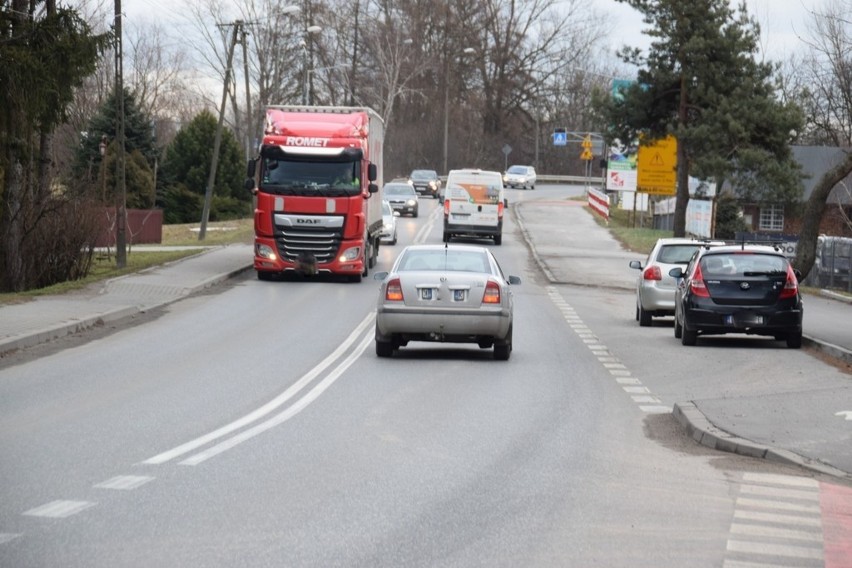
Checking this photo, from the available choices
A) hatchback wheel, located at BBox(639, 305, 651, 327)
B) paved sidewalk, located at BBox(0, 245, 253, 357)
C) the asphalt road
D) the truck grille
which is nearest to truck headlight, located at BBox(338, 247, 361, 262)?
the truck grille

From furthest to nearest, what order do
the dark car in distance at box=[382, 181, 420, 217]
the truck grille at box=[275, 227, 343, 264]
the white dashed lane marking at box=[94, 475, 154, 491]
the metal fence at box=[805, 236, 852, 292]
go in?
1. the dark car in distance at box=[382, 181, 420, 217]
2. the metal fence at box=[805, 236, 852, 292]
3. the truck grille at box=[275, 227, 343, 264]
4. the white dashed lane marking at box=[94, 475, 154, 491]

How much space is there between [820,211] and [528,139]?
93.8m

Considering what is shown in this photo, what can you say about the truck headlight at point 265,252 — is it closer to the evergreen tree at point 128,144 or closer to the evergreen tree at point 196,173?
the evergreen tree at point 128,144

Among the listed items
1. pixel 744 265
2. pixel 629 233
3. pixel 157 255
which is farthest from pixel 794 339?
pixel 629 233

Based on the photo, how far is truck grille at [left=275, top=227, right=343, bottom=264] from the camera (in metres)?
35.5

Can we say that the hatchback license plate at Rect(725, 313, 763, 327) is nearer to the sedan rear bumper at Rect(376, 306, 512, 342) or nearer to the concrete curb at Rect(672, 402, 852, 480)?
the sedan rear bumper at Rect(376, 306, 512, 342)

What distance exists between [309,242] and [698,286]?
15.0m

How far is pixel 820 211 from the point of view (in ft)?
93.7

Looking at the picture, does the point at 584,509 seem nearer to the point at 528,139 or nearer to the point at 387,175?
the point at 387,175

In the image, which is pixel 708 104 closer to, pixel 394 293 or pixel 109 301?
pixel 109 301

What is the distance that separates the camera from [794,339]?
2258cm

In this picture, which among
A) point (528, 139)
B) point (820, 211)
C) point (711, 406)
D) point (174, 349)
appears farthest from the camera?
point (528, 139)

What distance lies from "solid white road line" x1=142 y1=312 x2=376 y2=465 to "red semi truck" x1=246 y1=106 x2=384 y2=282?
1355cm

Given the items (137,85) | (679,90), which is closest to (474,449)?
(679,90)
